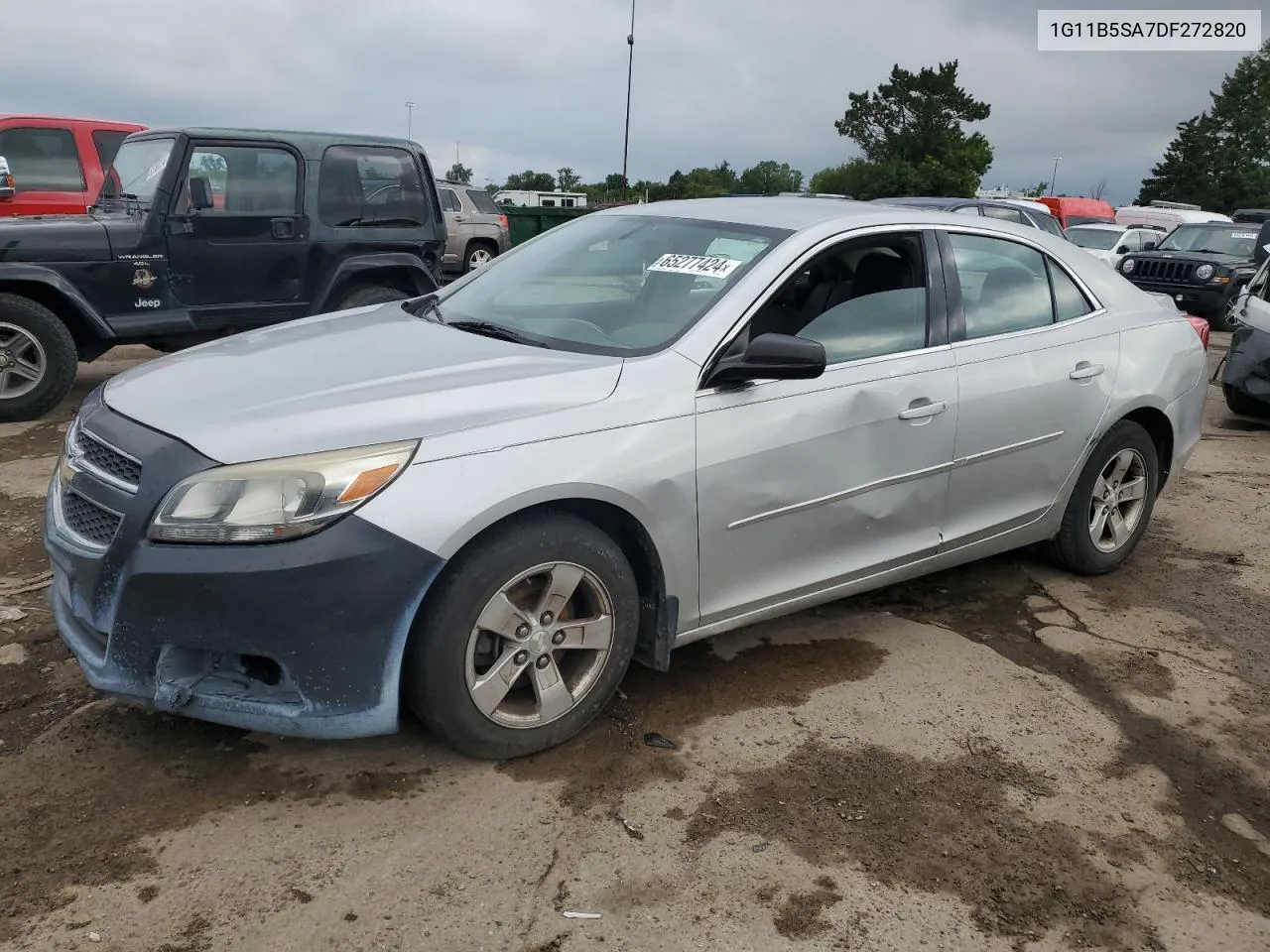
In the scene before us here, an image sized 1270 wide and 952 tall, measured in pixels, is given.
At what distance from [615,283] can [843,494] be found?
108cm

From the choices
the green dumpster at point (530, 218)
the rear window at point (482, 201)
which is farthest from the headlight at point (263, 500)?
the green dumpster at point (530, 218)

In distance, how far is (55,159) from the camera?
946 centimetres

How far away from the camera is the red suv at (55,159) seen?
920 centimetres

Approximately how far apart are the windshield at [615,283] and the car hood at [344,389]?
0.21m

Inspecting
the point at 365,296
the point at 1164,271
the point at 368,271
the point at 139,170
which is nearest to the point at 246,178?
the point at 139,170

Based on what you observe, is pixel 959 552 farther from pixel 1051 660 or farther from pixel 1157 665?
pixel 1157 665

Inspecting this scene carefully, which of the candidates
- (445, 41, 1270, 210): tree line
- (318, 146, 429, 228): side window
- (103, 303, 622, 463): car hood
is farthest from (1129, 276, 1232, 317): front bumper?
(445, 41, 1270, 210): tree line

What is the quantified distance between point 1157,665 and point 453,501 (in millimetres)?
2798

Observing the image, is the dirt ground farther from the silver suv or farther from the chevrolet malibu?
the silver suv

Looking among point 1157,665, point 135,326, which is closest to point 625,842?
point 1157,665

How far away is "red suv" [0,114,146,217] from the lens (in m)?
9.20

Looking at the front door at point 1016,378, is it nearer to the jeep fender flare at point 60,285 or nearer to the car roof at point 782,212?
the car roof at point 782,212

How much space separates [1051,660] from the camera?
12.8 ft

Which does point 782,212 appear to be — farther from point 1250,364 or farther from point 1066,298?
point 1250,364
